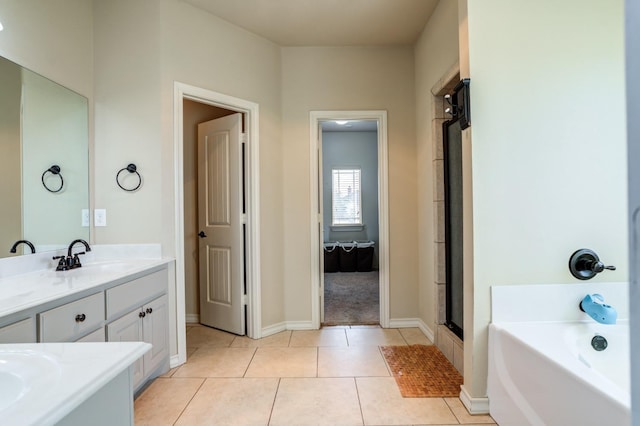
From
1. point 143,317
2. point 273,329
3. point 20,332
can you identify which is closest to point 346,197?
point 273,329

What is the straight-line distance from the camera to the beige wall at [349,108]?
3.24 metres

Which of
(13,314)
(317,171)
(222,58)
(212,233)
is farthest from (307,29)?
(13,314)

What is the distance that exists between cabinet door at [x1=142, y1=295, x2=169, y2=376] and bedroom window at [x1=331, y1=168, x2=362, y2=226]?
454 centimetres

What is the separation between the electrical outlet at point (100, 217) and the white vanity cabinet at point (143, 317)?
59cm

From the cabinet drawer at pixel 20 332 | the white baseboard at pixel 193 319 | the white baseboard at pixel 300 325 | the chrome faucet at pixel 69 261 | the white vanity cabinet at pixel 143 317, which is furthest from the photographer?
the white baseboard at pixel 193 319

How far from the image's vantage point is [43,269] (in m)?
1.97

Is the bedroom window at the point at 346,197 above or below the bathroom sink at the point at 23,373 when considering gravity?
above

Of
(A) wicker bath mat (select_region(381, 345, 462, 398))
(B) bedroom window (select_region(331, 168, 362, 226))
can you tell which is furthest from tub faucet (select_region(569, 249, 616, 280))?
(B) bedroom window (select_region(331, 168, 362, 226))

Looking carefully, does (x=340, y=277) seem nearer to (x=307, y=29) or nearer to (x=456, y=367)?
(x=456, y=367)

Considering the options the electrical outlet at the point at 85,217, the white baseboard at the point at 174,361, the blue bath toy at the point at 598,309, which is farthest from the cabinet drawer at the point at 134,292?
the blue bath toy at the point at 598,309

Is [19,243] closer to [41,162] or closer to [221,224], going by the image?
[41,162]

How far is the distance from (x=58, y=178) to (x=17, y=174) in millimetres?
286

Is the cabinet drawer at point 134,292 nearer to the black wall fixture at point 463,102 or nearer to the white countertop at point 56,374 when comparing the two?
the white countertop at point 56,374

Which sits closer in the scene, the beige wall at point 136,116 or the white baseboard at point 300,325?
the beige wall at point 136,116
